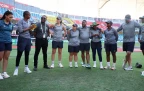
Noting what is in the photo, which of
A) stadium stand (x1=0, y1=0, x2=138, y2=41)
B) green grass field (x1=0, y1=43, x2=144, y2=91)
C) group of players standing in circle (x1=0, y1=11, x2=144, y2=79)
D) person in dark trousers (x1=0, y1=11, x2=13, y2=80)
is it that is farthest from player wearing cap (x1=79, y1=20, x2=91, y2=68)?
stadium stand (x1=0, y1=0, x2=138, y2=41)

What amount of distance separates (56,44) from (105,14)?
49.3m

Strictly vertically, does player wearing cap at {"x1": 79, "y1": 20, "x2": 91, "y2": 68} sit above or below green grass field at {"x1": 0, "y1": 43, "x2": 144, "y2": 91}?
above

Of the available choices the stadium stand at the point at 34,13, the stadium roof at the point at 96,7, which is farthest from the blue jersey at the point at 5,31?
the stadium roof at the point at 96,7

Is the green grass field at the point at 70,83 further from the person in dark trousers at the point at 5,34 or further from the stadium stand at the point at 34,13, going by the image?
the stadium stand at the point at 34,13

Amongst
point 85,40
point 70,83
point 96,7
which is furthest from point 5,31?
point 96,7

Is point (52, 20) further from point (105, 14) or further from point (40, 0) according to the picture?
point (105, 14)

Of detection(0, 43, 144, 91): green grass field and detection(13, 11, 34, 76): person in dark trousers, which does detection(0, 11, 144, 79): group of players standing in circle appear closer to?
detection(13, 11, 34, 76): person in dark trousers

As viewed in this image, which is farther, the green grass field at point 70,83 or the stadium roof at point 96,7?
the stadium roof at point 96,7

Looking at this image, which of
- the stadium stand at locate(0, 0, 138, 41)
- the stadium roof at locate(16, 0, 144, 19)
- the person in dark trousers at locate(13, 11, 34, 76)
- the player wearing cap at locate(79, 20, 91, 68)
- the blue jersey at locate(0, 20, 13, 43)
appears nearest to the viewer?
the blue jersey at locate(0, 20, 13, 43)

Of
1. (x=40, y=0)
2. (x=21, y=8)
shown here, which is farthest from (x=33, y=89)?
(x=40, y=0)

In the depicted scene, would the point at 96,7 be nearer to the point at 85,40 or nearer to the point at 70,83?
the point at 85,40

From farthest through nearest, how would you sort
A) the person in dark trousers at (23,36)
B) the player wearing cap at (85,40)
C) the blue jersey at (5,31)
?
the player wearing cap at (85,40) → the person in dark trousers at (23,36) → the blue jersey at (5,31)

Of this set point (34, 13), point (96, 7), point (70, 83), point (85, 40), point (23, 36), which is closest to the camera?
point (70, 83)

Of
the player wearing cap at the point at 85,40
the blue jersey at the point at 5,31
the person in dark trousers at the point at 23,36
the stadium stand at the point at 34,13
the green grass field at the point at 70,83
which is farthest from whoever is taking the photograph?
the stadium stand at the point at 34,13
